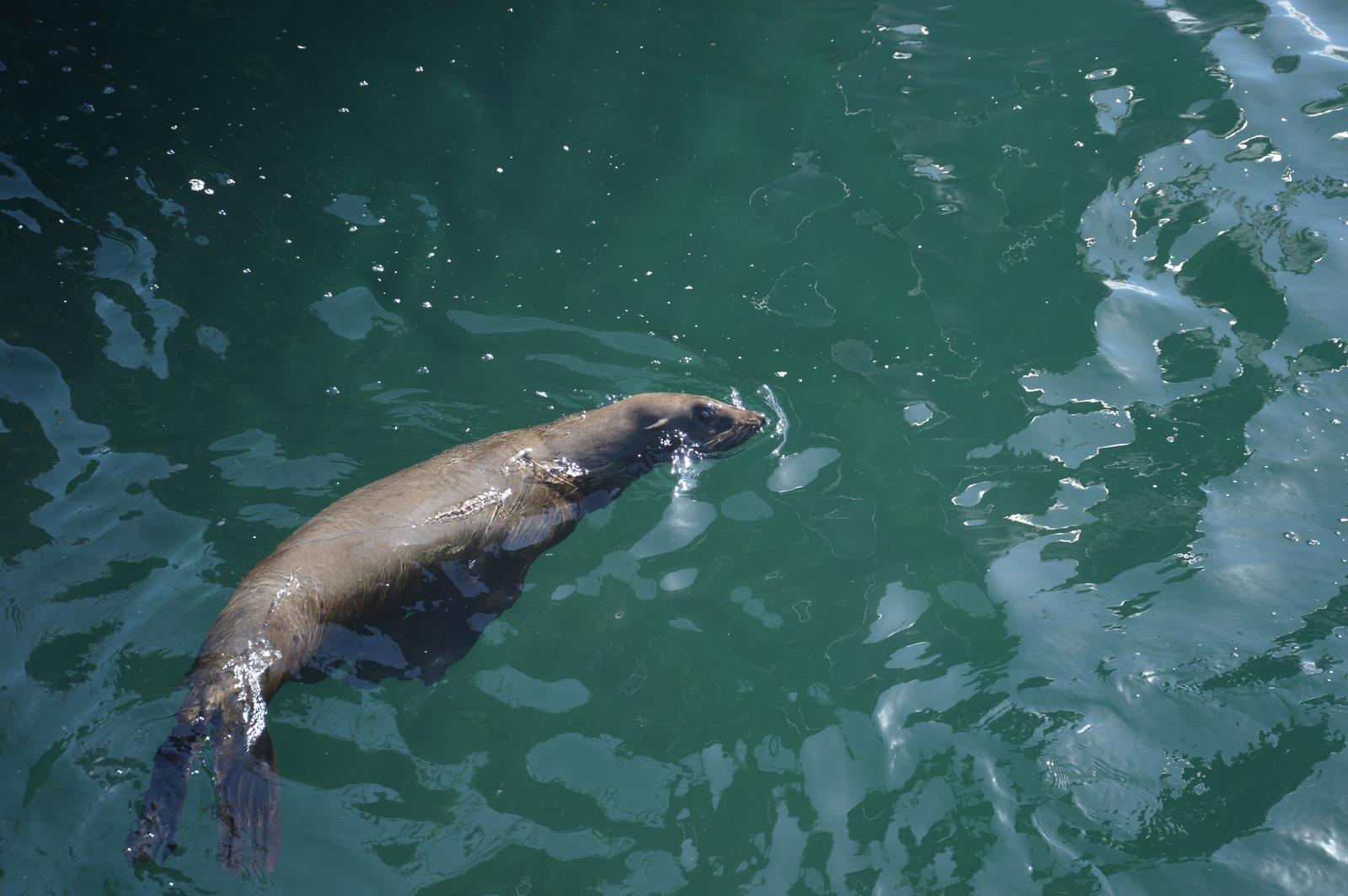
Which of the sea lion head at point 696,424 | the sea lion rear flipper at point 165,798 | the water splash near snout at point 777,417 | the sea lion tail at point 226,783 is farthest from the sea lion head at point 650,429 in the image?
the sea lion rear flipper at point 165,798

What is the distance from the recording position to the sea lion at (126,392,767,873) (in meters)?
3.85

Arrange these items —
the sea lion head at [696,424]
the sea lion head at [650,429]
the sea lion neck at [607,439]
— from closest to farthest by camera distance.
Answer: the sea lion neck at [607,439]
the sea lion head at [650,429]
the sea lion head at [696,424]

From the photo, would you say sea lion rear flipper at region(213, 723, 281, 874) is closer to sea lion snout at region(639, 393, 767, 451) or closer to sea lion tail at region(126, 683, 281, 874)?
sea lion tail at region(126, 683, 281, 874)

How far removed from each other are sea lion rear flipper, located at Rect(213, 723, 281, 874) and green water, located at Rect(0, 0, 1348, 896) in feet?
0.33

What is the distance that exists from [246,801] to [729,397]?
13.8ft

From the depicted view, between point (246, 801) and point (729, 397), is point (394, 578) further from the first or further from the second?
point (729, 397)

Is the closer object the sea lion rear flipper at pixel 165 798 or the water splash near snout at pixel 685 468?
the sea lion rear flipper at pixel 165 798

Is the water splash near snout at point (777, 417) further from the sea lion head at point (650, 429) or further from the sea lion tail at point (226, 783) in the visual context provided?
the sea lion tail at point (226, 783)

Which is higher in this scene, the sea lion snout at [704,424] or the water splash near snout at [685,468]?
the sea lion snout at [704,424]

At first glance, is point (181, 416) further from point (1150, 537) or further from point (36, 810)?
point (1150, 537)

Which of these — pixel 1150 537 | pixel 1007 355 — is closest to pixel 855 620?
pixel 1150 537

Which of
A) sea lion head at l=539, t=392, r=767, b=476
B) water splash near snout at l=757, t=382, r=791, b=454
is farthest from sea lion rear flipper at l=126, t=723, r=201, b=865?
water splash near snout at l=757, t=382, r=791, b=454

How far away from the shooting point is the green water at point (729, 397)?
13.7ft

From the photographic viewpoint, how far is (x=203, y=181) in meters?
7.16
